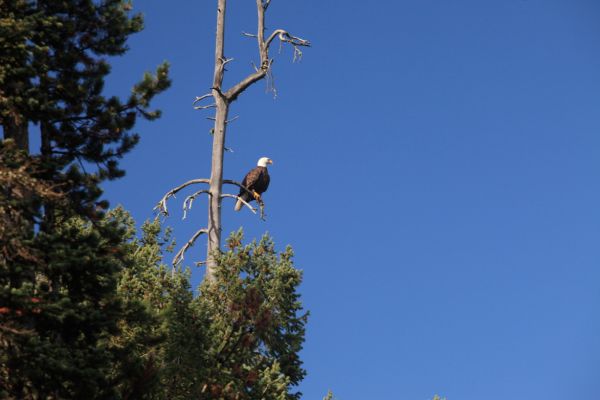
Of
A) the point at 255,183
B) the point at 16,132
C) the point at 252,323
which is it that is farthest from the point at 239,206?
the point at 16,132

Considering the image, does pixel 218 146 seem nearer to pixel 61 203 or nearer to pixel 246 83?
pixel 246 83

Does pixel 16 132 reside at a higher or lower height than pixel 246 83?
lower

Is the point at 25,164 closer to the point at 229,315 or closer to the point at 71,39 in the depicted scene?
the point at 71,39

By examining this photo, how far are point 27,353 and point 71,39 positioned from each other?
4.79 metres

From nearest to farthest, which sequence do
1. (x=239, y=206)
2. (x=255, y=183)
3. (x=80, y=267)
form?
(x=80, y=267) < (x=239, y=206) < (x=255, y=183)

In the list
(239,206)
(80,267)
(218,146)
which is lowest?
(80,267)

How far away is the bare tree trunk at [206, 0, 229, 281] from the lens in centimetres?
2253

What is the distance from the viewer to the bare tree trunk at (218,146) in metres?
22.5

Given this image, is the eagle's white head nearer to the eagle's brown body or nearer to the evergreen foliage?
the eagle's brown body

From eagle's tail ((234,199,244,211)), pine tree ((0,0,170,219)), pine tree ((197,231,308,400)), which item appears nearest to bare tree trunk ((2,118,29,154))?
pine tree ((0,0,170,219))

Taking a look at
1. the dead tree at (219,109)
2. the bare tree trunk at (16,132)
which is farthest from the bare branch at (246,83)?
the bare tree trunk at (16,132)

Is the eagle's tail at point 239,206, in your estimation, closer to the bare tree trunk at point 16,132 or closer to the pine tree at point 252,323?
the pine tree at point 252,323

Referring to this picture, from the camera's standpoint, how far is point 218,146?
23422mm

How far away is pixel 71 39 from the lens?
1608 cm
